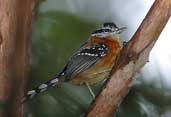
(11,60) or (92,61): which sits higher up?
(11,60)

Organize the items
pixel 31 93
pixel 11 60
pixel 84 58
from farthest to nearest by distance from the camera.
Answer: pixel 84 58, pixel 31 93, pixel 11 60

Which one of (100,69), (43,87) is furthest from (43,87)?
(100,69)

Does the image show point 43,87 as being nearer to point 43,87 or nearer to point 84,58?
point 43,87

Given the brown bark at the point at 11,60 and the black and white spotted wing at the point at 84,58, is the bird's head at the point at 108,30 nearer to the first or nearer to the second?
the black and white spotted wing at the point at 84,58

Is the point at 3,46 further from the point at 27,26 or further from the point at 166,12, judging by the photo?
the point at 166,12

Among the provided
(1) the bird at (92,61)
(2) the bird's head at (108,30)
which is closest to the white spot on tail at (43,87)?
(1) the bird at (92,61)

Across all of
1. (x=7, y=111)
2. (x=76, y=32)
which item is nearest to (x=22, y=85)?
(x=7, y=111)

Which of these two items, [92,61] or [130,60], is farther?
[92,61]
